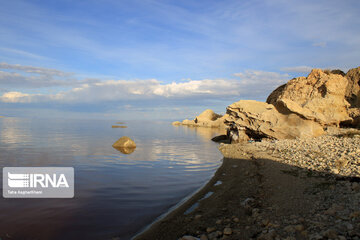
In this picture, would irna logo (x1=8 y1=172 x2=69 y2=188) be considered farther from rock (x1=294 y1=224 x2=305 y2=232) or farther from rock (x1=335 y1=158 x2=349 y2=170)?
rock (x1=335 y1=158 x2=349 y2=170)

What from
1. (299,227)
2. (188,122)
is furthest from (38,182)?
(188,122)

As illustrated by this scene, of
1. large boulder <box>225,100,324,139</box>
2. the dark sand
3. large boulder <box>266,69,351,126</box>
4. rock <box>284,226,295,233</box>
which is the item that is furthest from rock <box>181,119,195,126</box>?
rock <box>284,226,295,233</box>

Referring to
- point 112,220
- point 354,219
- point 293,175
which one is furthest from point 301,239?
point 293,175

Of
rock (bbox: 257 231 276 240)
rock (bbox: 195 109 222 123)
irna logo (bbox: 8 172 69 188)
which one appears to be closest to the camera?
rock (bbox: 257 231 276 240)

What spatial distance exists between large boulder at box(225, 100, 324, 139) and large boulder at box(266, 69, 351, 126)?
2.32 feet

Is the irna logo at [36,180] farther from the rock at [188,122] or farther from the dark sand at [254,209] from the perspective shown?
the rock at [188,122]

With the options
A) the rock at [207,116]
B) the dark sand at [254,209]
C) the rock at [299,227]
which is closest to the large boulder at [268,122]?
the dark sand at [254,209]

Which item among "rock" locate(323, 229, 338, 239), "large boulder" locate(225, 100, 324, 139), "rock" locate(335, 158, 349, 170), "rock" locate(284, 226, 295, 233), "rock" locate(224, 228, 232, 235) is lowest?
"rock" locate(224, 228, 232, 235)

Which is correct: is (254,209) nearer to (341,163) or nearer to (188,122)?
(341,163)

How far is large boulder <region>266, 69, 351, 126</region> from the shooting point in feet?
83.3

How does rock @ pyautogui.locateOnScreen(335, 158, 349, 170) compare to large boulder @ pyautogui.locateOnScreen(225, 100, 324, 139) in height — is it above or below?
below

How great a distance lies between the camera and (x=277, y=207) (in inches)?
267

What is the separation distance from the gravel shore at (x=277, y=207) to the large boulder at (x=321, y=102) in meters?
14.8

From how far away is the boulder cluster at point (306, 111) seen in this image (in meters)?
25.3
